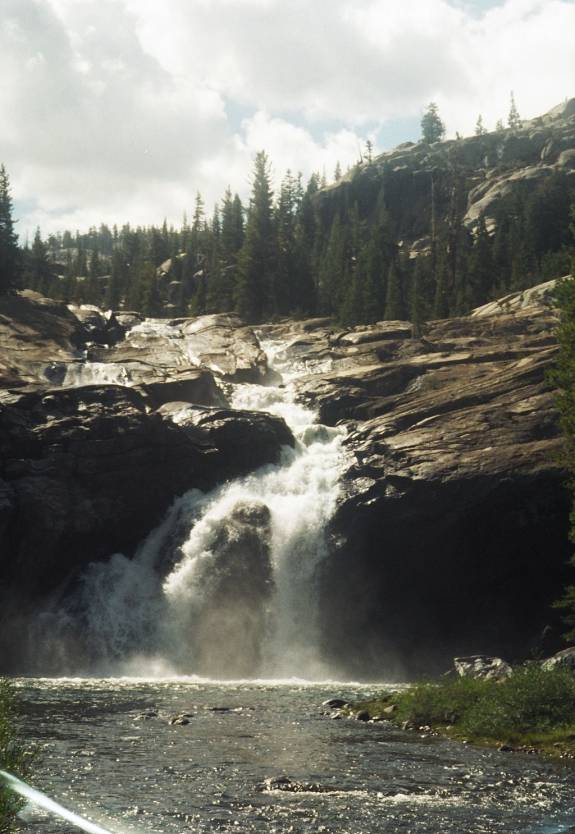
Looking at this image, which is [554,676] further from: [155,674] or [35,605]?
[35,605]

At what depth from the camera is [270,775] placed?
72.8 ft

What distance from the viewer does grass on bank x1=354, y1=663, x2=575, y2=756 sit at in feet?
88.6

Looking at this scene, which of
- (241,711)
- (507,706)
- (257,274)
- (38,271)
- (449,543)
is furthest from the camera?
(38,271)

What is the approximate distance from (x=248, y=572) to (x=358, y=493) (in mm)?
7410

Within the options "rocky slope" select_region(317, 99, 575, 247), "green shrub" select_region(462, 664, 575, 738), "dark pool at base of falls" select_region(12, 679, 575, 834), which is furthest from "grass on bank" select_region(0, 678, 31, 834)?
"rocky slope" select_region(317, 99, 575, 247)

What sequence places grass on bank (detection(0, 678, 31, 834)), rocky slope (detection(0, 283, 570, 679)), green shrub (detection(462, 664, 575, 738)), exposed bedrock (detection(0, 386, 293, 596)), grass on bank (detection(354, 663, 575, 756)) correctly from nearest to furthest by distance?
grass on bank (detection(0, 678, 31, 834)), grass on bank (detection(354, 663, 575, 756)), green shrub (detection(462, 664, 575, 738)), rocky slope (detection(0, 283, 570, 679)), exposed bedrock (detection(0, 386, 293, 596))

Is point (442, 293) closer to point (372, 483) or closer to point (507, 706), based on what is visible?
point (372, 483)

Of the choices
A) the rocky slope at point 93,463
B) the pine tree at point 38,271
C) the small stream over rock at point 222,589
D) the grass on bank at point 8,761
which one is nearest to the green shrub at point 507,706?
the small stream over rock at point 222,589

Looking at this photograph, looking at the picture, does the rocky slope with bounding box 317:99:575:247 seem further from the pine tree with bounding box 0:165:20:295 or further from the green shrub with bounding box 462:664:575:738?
the green shrub with bounding box 462:664:575:738

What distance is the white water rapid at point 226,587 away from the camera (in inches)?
1849

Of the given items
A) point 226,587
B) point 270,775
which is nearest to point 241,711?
point 270,775

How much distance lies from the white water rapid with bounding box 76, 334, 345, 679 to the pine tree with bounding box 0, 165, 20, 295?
148 feet

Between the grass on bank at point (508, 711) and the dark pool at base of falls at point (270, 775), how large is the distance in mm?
1321

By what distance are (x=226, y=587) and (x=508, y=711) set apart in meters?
22.9
